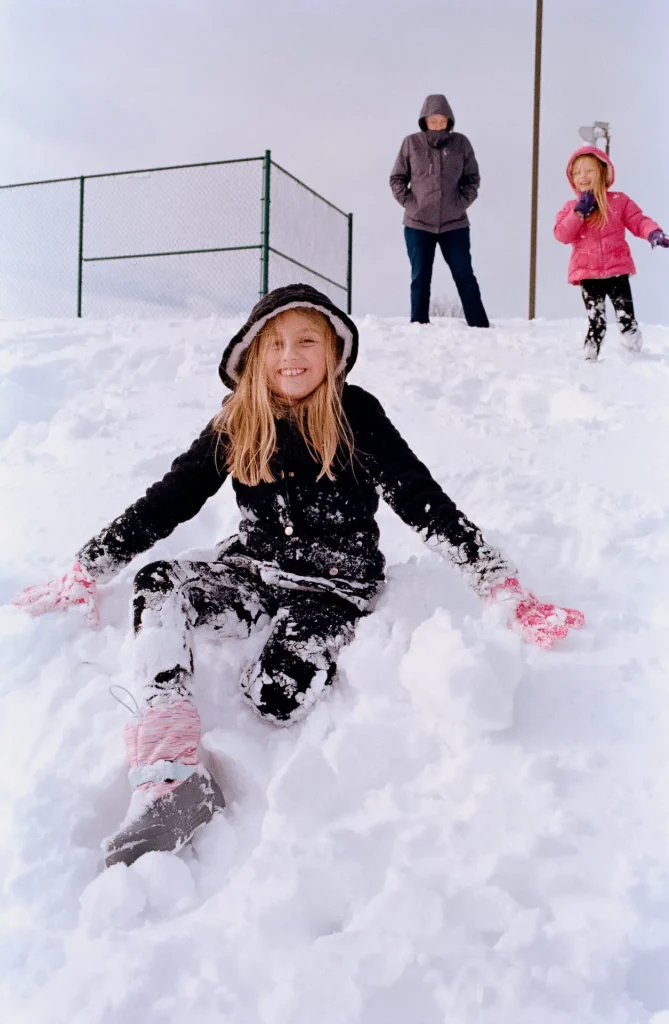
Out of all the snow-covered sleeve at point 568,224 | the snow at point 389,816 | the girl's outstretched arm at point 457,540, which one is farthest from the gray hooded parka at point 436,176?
the girl's outstretched arm at point 457,540

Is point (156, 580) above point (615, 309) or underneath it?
underneath

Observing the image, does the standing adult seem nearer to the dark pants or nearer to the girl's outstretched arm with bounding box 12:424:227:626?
the dark pants

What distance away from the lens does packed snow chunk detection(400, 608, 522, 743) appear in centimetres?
160

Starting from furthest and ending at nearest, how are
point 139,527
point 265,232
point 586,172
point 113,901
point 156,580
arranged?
point 265,232 → point 586,172 → point 139,527 → point 156,580 → point 113,901

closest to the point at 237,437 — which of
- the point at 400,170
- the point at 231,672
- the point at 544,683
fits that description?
the point at 231,672

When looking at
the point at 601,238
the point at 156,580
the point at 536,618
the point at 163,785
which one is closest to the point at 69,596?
the point at 156,580

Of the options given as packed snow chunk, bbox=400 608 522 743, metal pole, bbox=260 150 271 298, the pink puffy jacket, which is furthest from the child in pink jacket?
packed snow chunk, bbox=400 608 522 743

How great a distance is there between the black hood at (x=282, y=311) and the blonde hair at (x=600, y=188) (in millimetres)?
3592

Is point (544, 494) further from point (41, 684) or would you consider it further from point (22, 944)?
point (22, 944)

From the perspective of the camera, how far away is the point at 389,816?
1.45 metres

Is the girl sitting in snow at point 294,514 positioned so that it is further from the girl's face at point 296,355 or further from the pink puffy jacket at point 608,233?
the pink puffy jacket at point 608,233

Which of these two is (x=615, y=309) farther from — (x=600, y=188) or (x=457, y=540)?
(x=457, y=540)

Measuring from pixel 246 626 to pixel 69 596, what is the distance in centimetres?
56

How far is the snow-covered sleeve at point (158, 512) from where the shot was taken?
2.16 metres
